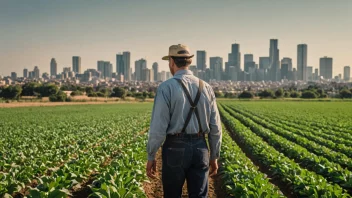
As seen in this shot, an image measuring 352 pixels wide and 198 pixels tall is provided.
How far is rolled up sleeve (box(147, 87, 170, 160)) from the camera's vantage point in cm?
462

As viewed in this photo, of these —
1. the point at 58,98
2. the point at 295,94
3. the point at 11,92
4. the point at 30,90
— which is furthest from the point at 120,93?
the point at 295,94

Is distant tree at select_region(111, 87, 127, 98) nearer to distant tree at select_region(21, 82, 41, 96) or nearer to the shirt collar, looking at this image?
distant tree at select_region(21, 82, 41, 96)

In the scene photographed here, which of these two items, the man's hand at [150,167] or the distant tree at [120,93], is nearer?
the man's hand at [150,167]

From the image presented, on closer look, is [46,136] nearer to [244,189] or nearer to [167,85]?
[244,189]

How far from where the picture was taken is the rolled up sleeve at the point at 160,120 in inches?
182

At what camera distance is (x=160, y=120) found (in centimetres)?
462

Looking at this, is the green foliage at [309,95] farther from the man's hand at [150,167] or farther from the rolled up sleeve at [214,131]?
the man's hand at [150,167]

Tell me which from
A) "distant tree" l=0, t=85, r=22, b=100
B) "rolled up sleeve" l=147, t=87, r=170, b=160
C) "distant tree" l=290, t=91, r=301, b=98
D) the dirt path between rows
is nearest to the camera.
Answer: "rolled up sleeve" l=147, t=87, r=170, b=160

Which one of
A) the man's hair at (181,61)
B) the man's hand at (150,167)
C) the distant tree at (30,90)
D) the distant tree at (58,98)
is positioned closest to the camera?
the man's hand at (150,167)

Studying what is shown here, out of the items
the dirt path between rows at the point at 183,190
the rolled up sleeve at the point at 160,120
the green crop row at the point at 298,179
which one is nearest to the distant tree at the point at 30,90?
the green crop row at the point at 298,179

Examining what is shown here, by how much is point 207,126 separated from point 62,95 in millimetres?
102248

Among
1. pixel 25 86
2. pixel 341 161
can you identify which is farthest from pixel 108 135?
pixel 25 86

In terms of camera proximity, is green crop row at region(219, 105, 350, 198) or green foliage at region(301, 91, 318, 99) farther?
green foliage at region(301, 91, 318, 99)

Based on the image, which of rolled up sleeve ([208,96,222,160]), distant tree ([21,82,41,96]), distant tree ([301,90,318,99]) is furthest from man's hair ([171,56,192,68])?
distant tree ([301,90,318,99])
